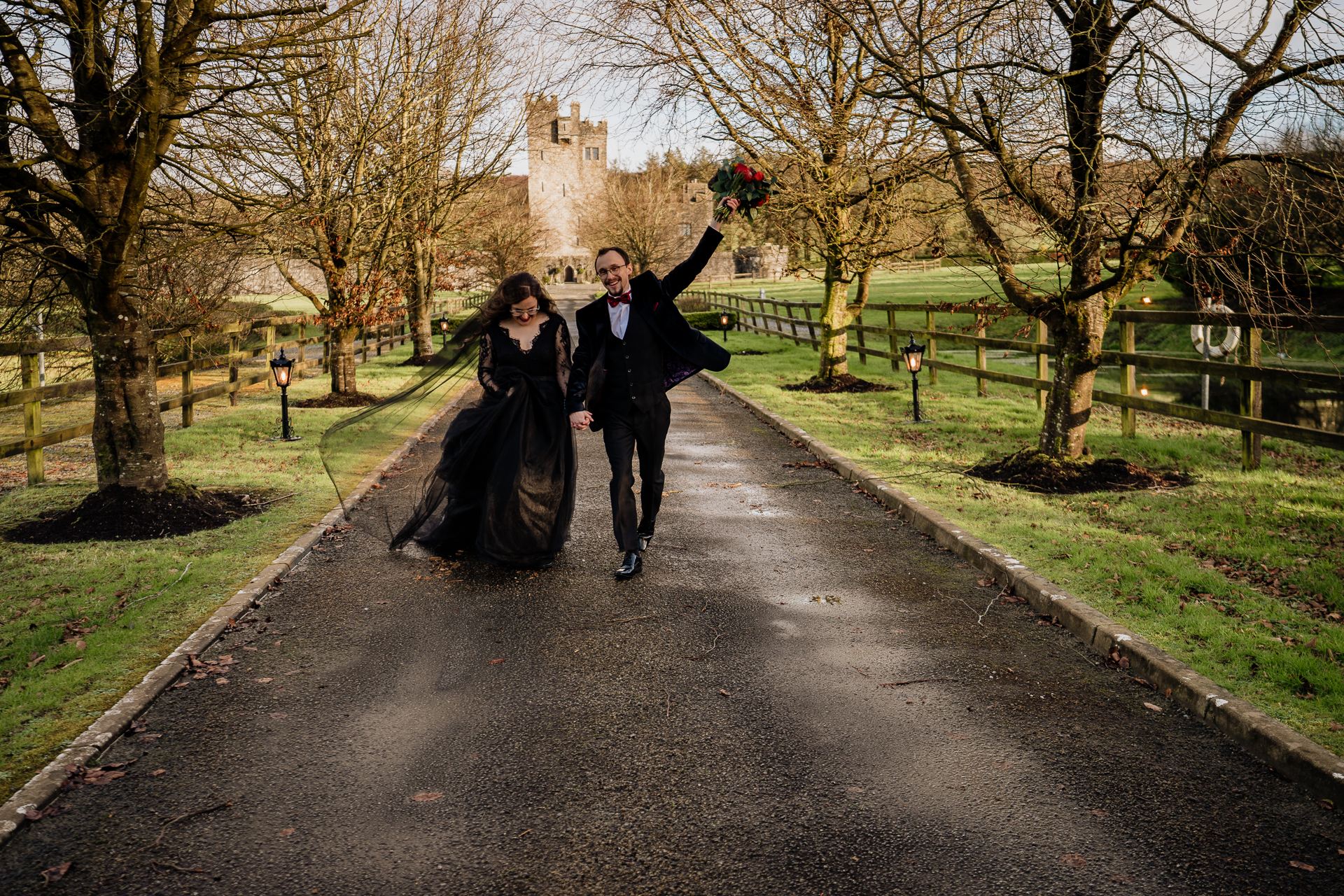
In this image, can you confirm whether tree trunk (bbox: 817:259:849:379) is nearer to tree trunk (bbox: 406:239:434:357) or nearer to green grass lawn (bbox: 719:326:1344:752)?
green grass lawn (bbox: 719:326:1344:752)

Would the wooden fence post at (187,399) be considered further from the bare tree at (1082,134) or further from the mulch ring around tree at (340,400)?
the bare tree at (1082,134)

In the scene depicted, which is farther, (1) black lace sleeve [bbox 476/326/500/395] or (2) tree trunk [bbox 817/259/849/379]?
(2) tree trunk [bbox 817/259/849/379]

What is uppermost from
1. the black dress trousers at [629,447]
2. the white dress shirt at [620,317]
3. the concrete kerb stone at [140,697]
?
the white dress shirt at [620,317]

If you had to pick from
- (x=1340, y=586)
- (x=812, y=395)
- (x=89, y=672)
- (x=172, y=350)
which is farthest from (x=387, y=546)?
(x=172, y=350)

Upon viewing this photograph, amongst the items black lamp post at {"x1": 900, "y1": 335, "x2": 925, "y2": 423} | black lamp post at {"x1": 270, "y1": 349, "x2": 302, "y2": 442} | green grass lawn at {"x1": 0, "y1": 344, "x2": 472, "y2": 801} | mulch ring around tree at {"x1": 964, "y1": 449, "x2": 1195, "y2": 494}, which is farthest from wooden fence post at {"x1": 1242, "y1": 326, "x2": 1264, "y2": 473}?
black lamp post at {"x1": 270, "y1": 349, "x2": 302, "y2": 442}

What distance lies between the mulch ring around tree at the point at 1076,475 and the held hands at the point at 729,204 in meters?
4.19

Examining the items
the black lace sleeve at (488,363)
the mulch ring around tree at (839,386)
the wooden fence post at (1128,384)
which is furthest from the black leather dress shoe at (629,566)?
the mulch ring around tree at (839,386)

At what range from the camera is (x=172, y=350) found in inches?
661

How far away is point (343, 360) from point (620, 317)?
1170 centimetres

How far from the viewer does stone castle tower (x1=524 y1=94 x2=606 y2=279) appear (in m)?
95.1

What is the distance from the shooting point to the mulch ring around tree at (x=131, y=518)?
7371 millimetres

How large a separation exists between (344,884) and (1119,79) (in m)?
7.46

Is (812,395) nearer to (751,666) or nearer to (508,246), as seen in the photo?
(751,666)

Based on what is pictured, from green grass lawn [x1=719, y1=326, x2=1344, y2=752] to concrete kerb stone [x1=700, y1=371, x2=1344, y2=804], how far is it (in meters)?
0.10
